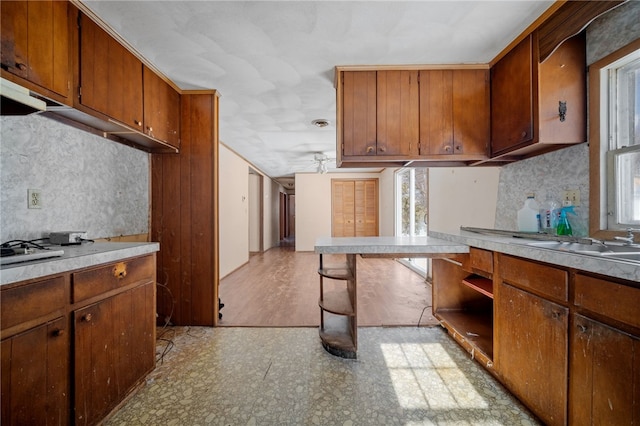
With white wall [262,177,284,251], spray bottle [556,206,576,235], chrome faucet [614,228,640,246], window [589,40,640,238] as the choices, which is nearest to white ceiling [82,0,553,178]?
window [589,40,640,238]

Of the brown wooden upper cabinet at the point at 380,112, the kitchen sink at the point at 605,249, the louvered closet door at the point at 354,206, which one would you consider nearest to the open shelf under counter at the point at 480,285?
the kitchen sink at the point at 605,249

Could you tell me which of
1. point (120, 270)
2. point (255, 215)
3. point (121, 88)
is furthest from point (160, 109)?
point (255, 215)

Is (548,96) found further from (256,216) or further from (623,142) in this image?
(256,216)

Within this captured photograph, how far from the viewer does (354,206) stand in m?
7.40

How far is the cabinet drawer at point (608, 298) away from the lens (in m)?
0.91

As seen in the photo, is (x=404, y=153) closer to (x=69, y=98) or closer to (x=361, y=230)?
(x=69, y=98)

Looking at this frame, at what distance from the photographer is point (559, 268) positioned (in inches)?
47.1

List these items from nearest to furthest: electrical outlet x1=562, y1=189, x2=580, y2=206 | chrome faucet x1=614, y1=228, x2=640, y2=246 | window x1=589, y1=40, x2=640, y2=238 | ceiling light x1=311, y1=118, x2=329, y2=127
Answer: chrome faucet x1=614, y1=228, x2=640, y2=246 → window x1=589, y1=40, x2=640, y2=238 → electrical outlet x1=562, y1=189, x2=580, y2=206 → ceiling light x1=311, y1=118, x2=329, y2=127

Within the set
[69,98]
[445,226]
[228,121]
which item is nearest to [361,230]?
[445,226]

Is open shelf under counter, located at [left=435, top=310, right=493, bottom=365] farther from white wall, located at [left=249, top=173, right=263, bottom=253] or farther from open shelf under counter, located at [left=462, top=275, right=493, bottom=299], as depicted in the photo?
white wall, located at [left=249, top=173, right=263, bottom=253]

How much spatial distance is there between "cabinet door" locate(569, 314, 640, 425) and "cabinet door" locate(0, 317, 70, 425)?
7.41 feet

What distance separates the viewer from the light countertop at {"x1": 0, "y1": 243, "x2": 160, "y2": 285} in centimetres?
96

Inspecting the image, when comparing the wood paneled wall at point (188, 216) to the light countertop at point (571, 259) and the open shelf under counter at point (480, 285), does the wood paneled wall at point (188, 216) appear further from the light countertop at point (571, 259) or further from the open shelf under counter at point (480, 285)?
the light countertop at point (571, 259)

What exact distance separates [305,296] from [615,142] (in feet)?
10.3
